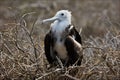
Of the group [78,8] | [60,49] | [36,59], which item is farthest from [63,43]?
[78,8]

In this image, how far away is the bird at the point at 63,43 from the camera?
3869 millimetres

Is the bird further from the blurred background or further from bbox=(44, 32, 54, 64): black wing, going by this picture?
the blurred background

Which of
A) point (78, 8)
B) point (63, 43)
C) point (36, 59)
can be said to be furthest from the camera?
point (78, 8)

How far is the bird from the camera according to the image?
3.87 metres

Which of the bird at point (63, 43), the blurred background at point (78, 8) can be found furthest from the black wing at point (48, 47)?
the blurred background at point (78, 8)

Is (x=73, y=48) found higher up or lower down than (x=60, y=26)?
lower down

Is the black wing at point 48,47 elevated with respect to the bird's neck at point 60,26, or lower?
lower

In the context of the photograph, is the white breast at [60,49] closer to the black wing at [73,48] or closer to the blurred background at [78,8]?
the black wing at [73,48]

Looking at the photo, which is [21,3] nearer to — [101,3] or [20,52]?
[101,3]

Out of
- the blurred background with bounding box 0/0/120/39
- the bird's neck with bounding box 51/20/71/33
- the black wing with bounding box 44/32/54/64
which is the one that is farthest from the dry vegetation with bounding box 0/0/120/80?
the blurred background with bounding box 0/0/120/39

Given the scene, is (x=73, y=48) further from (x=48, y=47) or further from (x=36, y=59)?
(x=36, y=59)

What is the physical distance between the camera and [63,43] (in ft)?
12.7

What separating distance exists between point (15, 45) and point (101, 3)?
5625 millimetres

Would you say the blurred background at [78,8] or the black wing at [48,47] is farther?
the blurred background at [78,8]
